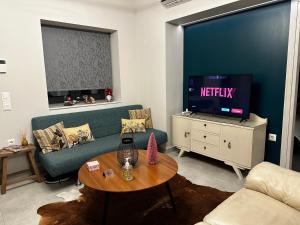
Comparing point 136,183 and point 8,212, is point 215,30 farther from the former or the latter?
point 8,212

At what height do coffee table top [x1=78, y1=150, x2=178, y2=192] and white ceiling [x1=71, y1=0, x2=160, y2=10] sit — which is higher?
white ceiling [x1=71, y1=0, x2=160, y2=10]

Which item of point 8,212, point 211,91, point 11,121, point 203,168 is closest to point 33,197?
point 8,212

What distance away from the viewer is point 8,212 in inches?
87.9

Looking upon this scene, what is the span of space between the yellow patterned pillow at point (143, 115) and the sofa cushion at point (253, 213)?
2320mm

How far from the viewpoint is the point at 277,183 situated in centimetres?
164

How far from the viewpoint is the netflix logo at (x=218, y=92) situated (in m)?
2.95

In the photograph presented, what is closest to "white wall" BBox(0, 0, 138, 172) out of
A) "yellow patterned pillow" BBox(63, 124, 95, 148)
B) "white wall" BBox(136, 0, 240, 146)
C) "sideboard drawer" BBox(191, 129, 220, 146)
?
"yellow patterned pillow" BBox(63, 124, 95, 148)

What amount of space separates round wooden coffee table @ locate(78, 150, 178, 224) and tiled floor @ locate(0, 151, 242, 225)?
2.32 ft

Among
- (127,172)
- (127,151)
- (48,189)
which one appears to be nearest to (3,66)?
(48,189)

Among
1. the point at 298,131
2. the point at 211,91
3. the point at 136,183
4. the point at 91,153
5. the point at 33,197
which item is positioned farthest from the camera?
the point at 298,131

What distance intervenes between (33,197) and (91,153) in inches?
31.5

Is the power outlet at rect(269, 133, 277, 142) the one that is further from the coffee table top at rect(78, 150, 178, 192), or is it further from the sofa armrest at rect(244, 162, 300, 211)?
the coffee table top at rect(78, 150, 178, 192)

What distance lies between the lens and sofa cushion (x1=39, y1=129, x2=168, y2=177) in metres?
2.52

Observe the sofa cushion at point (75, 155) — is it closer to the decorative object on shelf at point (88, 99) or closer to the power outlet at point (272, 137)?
the decorative object on shelf at point (88, 99)
